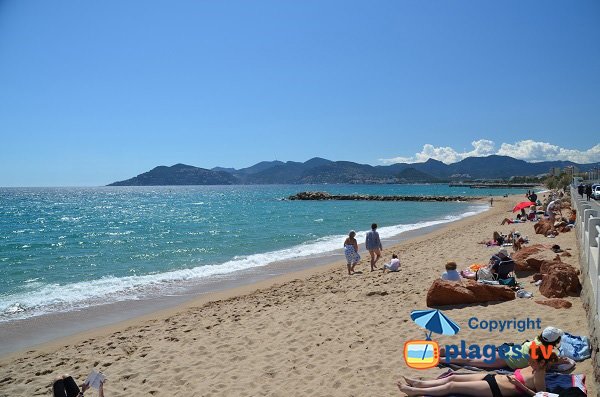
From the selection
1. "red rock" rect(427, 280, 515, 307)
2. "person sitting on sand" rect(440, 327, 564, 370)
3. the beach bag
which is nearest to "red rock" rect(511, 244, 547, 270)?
the beach bag

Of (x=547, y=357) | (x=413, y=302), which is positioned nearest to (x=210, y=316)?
(x=413, y=302)

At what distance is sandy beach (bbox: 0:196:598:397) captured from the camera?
18.8 feet

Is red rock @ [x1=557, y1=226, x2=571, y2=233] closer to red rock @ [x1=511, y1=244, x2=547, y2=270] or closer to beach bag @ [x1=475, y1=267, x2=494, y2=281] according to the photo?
red rock @ [x1=511, y1=244, x2=547, y2=270]

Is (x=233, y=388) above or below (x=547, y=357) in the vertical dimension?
below

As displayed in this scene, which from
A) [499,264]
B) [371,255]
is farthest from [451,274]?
[371,255]

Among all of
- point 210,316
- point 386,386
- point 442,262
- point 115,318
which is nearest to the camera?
point 386,386

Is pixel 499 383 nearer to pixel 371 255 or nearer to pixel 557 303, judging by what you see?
pixel 557 303

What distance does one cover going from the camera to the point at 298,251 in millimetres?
19984

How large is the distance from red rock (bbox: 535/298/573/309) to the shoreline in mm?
7375

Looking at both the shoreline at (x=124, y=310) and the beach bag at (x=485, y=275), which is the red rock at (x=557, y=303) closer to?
the beach bag at (x=485, y=275)

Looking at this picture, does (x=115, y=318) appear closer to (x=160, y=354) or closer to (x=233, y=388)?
(x=160, y=354)

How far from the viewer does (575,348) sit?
5188 millimetres

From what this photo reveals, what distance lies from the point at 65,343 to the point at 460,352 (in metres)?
7.33

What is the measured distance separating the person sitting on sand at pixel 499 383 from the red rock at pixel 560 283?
3.16 meters
